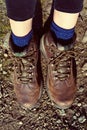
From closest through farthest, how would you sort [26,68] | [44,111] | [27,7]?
[27,7] < [26,68] < [44,111]

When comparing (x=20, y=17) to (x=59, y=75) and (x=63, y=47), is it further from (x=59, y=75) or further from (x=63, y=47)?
(x=59, y=75)

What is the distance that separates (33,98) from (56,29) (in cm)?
38

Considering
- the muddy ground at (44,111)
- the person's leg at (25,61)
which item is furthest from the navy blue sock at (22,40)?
the muddy ground at (44,111)

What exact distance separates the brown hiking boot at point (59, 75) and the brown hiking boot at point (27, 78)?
6cm

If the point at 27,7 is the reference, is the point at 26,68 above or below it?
below

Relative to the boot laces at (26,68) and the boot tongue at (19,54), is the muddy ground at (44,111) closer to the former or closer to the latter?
the boot laces at (26,68)

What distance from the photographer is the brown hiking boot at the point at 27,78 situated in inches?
71.7

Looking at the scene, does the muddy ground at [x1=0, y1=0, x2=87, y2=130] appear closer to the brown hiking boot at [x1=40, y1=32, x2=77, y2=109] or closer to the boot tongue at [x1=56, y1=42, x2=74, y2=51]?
the brown hiking boot at [x1=40, y1=32, x2=77, y2=109]

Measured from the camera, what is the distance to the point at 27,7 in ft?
4.92

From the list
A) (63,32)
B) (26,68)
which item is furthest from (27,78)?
(63,32)

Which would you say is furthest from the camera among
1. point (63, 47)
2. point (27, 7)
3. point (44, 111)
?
point (44, 111)

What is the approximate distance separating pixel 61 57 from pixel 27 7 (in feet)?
1.35

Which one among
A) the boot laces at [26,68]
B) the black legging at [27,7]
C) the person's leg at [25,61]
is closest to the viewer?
the black legging at [27,7]

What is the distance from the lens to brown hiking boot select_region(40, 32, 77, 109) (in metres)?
1.83
